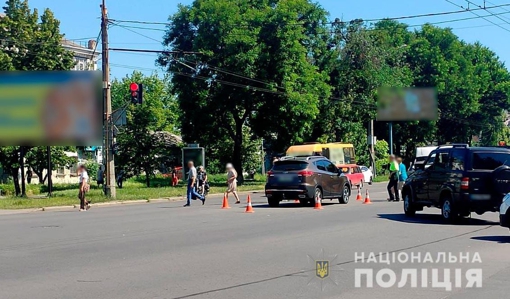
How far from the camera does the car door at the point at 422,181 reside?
19.3 m

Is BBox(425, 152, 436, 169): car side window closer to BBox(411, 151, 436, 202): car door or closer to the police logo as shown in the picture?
BBox(411, 151, 436, 202): car door

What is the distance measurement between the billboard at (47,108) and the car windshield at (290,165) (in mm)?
6400

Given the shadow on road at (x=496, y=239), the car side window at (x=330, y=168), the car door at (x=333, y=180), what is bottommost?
the shadow on road at (x=496, y=239)

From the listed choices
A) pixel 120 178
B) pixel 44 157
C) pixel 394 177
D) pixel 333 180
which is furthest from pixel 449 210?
pixel 120 178

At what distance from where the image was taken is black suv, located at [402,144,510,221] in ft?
56.4

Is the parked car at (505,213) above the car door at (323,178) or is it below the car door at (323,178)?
below

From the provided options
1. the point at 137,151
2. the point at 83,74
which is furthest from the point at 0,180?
the point at 83,74

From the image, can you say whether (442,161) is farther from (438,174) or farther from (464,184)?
(464,184)

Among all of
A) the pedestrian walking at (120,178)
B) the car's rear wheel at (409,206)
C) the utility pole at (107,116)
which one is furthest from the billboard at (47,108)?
the pedestrian walking at (120,178)

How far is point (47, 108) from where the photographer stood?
63.3 feet

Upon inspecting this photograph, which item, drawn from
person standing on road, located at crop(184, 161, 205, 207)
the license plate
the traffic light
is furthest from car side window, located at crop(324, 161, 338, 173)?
the traffic light

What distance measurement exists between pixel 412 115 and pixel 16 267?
33403 millimetres

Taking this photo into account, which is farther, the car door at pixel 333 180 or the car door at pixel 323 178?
the car door at pixel 333 180

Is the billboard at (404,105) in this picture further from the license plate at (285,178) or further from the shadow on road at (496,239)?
the shadow on road at (496,239)
